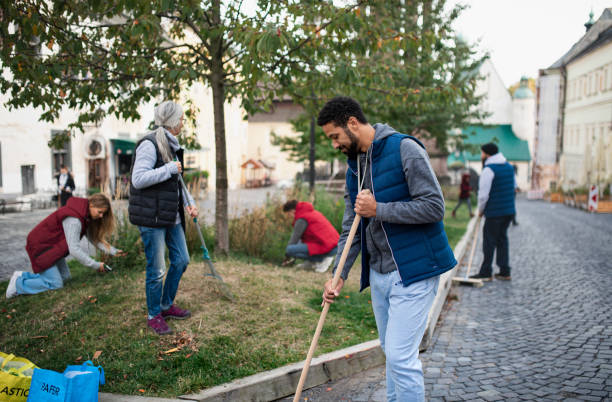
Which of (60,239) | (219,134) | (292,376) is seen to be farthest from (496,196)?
(60,239)

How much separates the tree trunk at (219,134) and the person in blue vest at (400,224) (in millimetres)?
4408

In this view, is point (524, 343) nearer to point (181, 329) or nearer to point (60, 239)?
point (181, 329)

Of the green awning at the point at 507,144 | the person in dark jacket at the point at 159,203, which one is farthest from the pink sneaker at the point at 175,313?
the green awning at the point at 507,144

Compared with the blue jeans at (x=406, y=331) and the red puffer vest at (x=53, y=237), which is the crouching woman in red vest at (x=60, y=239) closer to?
the red puffer vest at (x=53, y=237)

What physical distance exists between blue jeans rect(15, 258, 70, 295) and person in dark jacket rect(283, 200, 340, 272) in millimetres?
3191

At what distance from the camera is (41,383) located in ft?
10.2

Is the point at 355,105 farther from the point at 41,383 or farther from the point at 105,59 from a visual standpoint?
the point at 105,59

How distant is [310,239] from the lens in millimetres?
7797

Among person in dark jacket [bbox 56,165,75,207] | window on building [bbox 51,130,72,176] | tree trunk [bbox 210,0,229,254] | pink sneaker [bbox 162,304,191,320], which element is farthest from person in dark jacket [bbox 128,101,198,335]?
window on building [bbox 51,130,72,176]

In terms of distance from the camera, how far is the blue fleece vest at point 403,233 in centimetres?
276

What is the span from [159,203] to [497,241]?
555 cm

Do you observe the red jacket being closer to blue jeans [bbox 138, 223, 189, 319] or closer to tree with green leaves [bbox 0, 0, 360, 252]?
tree with green leaves [bbox 0, 0, 360, 252]

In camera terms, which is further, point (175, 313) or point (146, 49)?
point (146, 49)

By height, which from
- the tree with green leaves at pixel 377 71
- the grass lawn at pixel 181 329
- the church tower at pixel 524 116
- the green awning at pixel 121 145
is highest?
the church tower at pixel 524 116
